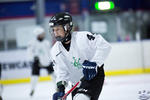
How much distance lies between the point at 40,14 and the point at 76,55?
6.85m

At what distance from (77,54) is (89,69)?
28 cm

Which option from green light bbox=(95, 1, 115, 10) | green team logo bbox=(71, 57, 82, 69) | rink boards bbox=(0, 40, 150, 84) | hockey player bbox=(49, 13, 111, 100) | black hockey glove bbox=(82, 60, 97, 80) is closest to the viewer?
Result: black hockey glove bbox=(82, 60, 97, 80)

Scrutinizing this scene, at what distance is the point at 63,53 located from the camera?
10.5 ft

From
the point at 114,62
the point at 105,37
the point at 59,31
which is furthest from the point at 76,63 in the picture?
the point at 105,37

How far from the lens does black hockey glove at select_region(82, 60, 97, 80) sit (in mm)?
2895

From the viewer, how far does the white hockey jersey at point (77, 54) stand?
10.2 ft

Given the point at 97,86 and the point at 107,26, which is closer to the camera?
the point at 97,86

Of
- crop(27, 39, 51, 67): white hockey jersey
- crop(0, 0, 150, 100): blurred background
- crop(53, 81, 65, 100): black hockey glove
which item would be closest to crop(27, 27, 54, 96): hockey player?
crop(27, 39, 51, 67): white hockey jersey

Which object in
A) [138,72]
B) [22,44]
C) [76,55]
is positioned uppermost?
[76,55]

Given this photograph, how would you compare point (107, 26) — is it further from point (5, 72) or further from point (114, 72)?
point (5, 72)

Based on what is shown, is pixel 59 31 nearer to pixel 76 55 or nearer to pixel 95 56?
pixel 76 55

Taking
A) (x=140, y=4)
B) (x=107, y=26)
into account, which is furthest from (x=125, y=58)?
(x=140, y=4)

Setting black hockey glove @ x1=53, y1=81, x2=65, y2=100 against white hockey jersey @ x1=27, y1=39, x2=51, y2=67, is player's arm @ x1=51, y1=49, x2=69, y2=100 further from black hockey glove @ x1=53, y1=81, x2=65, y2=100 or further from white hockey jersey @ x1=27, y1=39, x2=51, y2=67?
white hockey jersey @ x1=27, y1=39, x2=51, y2=67

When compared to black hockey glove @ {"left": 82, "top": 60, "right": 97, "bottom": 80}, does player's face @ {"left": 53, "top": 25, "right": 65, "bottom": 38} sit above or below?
above
